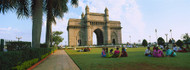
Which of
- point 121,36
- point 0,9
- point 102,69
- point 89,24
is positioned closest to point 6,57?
point 102,69

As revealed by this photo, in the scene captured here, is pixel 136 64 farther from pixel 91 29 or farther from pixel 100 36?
pixel 100 36

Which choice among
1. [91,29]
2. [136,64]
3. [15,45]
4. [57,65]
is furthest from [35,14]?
[91,29]

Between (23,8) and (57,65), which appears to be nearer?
(57,65)

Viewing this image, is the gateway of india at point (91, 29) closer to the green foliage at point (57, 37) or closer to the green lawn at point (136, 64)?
the green foliage at point (57, 37)

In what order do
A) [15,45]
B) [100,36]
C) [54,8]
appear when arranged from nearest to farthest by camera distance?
[15,45] → [54,8] → [100,36]

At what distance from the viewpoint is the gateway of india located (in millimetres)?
46794

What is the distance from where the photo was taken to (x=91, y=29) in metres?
48.9

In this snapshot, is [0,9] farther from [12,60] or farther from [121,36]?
[121,36]

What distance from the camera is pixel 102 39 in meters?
52.4

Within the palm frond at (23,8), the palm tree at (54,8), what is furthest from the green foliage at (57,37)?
the palm frond at (23,8)

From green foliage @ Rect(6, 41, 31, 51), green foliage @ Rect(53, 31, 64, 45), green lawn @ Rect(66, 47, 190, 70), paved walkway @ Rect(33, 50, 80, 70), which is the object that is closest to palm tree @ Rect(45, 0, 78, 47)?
green foliage @ Rect(6, 41, 31, 51)

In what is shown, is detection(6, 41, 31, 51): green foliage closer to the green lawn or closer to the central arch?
the green lawn

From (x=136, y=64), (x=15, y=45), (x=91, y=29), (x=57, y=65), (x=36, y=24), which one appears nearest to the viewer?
(x=136, y=64)

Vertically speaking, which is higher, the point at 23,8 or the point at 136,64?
the point at 23,8
